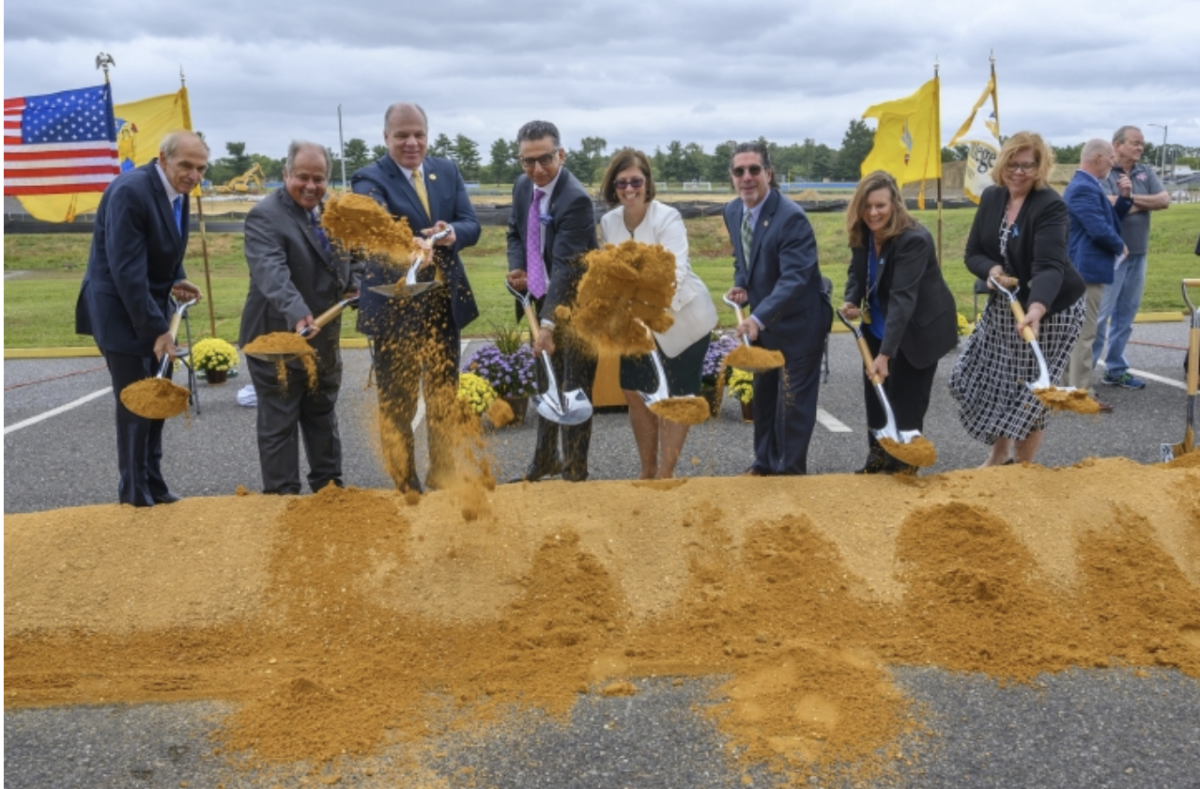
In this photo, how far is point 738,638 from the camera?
335 cm

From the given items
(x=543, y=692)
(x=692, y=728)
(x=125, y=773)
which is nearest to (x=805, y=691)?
(x=692, y=728)

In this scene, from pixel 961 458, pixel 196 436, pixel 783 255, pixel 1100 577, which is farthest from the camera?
pixel 196 436

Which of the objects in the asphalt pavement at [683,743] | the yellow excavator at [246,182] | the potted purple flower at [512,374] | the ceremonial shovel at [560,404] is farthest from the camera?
the yellow excavator at [246,182]

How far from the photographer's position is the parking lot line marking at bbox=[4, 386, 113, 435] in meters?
7.08

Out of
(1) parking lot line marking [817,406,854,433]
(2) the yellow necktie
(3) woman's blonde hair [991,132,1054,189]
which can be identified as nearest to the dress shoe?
(2) the yellow necktie

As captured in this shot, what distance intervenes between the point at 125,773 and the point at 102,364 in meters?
8.12

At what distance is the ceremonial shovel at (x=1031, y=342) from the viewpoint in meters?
4.24

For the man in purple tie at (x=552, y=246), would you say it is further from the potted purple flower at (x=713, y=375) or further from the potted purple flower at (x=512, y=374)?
the potted purple flower at (x=713, y=375)

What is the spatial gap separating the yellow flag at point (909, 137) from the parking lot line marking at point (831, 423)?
323cm

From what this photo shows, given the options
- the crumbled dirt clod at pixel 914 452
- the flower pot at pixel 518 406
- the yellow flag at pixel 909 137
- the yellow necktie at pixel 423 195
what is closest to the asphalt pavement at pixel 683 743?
the crumbled dirt clod at pixel 914 452

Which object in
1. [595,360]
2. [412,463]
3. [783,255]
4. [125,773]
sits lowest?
[125,773]

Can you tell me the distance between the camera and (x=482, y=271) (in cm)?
1997

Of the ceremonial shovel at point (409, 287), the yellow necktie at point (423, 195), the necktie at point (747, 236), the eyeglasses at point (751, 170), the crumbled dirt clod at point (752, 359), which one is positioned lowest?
the crumbled dirt clod at point (752, 359)

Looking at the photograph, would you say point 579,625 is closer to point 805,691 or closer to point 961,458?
point 805,691
